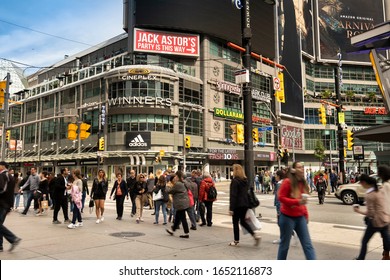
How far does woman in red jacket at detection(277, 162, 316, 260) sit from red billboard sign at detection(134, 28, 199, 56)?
157ft

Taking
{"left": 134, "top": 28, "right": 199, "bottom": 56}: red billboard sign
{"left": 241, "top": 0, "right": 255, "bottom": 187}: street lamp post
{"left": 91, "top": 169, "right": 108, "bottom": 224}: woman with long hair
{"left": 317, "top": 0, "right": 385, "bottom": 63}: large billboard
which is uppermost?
{"left": 317, "top": 0, "right": 385, "bottom": 63}: large billboard

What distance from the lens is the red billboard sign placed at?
168ft

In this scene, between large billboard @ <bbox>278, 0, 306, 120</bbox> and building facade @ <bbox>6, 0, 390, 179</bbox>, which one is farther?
large billboard @ <bbox>278, 0, 306, 120</bbox>

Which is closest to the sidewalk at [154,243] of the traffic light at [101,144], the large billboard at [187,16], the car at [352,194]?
the car at [352,194]

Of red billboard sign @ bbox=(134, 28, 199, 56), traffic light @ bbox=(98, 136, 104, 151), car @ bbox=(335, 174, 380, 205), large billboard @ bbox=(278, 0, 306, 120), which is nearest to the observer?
car @ bbox=(335, 174, 380, 205)

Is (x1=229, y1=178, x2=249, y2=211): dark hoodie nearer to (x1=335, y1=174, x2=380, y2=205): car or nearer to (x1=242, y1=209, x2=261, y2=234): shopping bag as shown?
(x1=242, y1=209, x2=261, y2=234): shopping bag

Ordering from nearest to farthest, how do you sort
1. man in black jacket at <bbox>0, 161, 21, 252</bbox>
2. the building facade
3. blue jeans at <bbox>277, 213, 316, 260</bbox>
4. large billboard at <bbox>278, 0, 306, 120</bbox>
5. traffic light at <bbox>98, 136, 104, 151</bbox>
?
blue jeans at <bbox>277, 213, 316, 260</bbox> < man in black jacket at <bbox>0, 161, 21, 252</bbox> < traffic light at <bbox>98, 136, 104, 151</bbox> < the building facade < large billboard at <bbox>278, 0, 306, 120</bbox>

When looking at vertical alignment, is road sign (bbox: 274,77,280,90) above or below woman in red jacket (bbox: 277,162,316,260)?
above

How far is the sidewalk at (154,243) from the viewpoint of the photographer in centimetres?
696

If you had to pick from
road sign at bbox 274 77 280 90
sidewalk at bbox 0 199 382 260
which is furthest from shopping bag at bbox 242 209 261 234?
road sign at bbox 274 77 280 90
